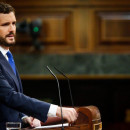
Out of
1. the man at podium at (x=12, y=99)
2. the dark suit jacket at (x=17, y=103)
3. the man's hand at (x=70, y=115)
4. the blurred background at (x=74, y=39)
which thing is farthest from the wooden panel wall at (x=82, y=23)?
the man's hand at (x=70, y=115)

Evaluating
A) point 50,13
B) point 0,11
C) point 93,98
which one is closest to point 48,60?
point 50,13

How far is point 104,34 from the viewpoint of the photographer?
11.4 feet

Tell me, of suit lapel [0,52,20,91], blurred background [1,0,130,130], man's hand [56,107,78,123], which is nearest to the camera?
man's hand [56,107,78,123]

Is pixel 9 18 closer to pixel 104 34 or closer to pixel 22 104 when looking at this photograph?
pixel 22 104

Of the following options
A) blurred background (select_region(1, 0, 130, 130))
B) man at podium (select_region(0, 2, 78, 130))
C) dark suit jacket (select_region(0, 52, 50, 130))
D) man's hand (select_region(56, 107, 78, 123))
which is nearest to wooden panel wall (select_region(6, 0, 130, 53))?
blurred background (select_region(1, 0, 130, 130))

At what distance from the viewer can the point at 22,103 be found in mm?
1608

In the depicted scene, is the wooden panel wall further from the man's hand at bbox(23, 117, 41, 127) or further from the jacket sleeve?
the jacket sleeve

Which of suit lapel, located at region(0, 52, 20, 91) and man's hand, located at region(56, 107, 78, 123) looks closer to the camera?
man's hand, located at region(56, 107, 78, 123)

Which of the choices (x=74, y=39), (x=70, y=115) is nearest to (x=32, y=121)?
(x=70, y=115)

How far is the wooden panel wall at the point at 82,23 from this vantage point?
3.46 m

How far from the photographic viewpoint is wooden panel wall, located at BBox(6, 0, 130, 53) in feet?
11.4

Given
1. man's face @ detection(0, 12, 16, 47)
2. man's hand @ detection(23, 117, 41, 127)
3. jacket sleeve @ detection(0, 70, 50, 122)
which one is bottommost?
man's hand @ detection(23, 117, 41, 127)

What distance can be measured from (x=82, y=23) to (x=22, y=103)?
1952mm

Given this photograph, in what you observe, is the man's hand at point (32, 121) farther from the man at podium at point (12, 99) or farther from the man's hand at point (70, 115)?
the man's hand at point (70, 115)
